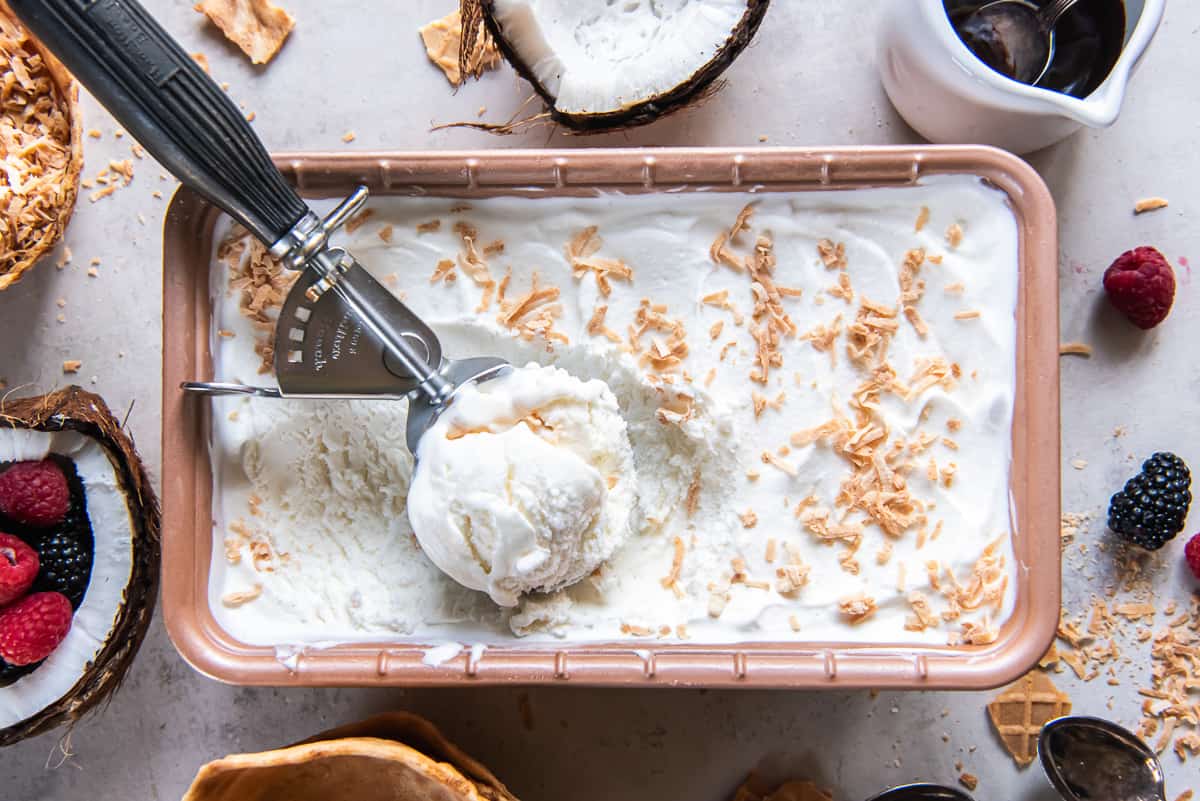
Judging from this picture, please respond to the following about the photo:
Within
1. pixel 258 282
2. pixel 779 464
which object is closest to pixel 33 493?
pixel 258 282

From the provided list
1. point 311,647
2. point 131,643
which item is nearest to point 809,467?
point 311,647

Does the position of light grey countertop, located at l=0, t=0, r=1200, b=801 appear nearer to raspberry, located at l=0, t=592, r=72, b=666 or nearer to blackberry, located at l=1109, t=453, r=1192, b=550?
blackberry, located at l=1109, t=453, r=1192, b=550

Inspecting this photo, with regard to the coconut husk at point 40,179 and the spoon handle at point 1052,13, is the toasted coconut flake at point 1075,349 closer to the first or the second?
the spoon handle at point 1052,13

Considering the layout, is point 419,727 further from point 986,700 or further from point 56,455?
point 986,700

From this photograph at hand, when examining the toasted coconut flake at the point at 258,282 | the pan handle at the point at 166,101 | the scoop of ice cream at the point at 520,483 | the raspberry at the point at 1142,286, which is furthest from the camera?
the raspberry at the point at 1142,286

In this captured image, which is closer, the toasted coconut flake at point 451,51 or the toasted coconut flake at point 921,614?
the toasted coconut flake at point 921,614

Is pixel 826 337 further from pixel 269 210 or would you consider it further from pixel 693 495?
pixel 269 210

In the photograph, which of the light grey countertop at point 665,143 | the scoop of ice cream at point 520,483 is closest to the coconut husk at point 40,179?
the light grey countertop at point 665,143
